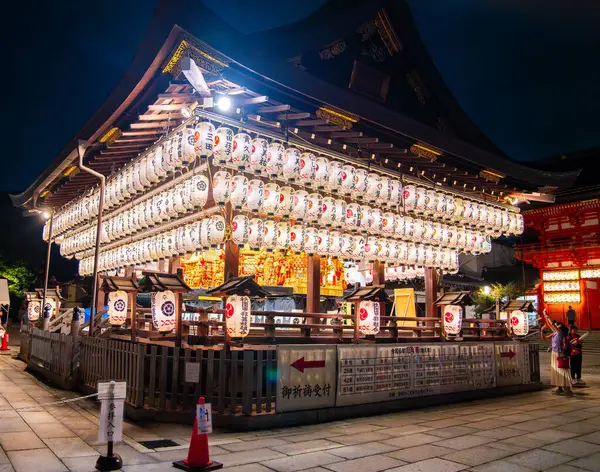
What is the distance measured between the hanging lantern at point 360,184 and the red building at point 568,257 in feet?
85.1

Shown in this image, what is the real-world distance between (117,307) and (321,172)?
703cm

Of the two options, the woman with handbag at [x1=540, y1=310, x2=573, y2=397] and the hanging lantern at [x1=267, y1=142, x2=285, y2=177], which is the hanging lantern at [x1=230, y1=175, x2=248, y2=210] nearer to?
the hanging lantern at [x1=267, y1=142, x2=285, y2=177]

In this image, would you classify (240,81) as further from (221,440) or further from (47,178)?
(47,178)

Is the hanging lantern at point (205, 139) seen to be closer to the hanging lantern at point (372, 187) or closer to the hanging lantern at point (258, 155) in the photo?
the hanging lantern at point (258, 155)

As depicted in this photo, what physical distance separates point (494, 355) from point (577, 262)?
82.7 feet

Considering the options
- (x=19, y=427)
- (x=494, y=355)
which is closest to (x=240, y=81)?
(x=19, y=427)

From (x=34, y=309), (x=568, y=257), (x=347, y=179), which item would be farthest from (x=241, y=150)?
(x=568, y=257)

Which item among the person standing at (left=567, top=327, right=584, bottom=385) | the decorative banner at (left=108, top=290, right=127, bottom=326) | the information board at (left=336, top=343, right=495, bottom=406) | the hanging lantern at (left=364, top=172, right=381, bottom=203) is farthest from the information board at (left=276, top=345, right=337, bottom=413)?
the person standing at (left=567, top=327, right=584, bottom=385)

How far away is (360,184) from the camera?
44.7ft

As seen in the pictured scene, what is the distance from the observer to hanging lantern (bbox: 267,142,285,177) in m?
11.7

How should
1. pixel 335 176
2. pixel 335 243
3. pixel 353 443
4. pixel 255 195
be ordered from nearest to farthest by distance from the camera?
1. pixel 353 443
2. pixel 255 195
3. pixel 335 176
4. pixel 335 243

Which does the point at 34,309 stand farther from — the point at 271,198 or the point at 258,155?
the point at 258,155

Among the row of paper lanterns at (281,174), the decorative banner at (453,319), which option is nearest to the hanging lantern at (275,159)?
the row of paper lanterns at (281,174)

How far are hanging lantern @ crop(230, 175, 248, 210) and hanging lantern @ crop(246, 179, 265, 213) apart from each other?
12 centimetres
